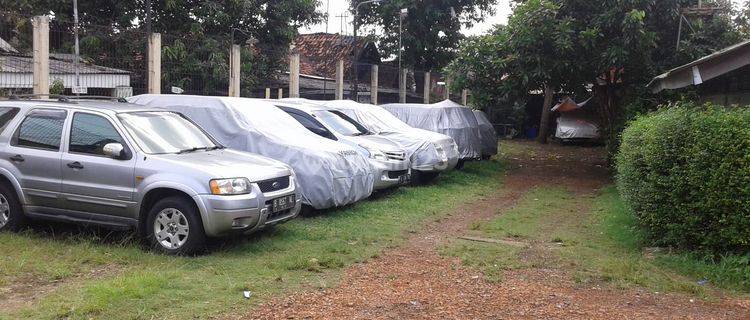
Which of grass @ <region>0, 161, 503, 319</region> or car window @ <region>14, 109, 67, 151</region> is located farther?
car window @ <region>14, 109, 67, 151</region>

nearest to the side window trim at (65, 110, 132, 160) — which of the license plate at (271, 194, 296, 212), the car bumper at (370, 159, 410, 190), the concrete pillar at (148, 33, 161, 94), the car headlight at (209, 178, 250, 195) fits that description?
the car headlight at (209, 178, 250, 195)

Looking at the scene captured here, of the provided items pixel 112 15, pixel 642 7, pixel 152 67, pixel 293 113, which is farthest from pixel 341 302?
pixel 112 15

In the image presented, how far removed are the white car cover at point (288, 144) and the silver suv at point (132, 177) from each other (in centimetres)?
118

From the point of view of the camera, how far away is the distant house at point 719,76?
8031 millimetres

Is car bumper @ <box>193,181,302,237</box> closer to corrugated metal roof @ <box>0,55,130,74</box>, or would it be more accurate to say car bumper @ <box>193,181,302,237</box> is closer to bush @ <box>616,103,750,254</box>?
bush @ <box>616,103,750,254</box>

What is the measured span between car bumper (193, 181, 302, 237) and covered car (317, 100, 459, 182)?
18.7ft

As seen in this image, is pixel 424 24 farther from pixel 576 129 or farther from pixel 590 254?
pixel 590 254

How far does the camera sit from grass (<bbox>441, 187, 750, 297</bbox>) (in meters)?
6.17

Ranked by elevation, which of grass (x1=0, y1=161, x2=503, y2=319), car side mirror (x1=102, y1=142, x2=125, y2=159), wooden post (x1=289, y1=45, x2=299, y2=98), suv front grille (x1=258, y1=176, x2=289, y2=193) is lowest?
grass (x1=0, y1=161, x2=503, y2=319)

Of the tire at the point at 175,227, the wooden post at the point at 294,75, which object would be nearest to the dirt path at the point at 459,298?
the tire at the point at 175,227

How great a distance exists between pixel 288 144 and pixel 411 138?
14.4 ft

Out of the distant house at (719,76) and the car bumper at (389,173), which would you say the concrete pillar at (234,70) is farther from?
the distant house at (719,76)

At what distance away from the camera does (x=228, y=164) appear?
6.88 m

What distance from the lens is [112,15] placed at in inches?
752
